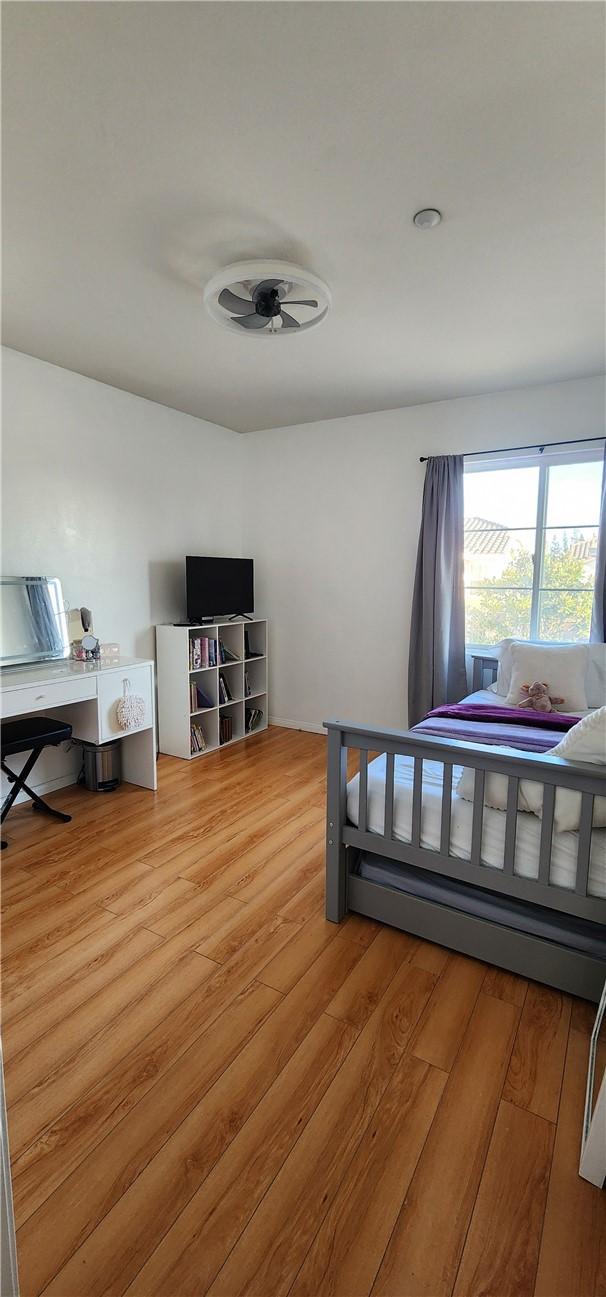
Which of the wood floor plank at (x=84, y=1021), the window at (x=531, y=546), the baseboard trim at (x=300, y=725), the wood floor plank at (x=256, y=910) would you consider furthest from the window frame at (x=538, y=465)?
the wood floor plank at (x=84, y=1021)

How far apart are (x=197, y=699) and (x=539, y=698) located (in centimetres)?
233

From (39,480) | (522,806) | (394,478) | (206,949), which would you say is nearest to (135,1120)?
(206,949)

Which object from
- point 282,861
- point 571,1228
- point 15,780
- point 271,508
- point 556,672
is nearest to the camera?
point 571,1228

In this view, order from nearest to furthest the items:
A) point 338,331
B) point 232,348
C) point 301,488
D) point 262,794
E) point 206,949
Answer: point 206,949 < point 338,331 < point 232,348 < point 262,794 < point 301,488

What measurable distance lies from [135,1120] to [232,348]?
309 cm

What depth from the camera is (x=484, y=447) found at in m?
3.59

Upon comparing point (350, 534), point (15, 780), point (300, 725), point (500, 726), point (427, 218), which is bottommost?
point (300, 725)

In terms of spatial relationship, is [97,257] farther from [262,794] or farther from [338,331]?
[262,794]

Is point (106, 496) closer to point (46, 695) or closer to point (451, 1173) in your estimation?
point (46, 695)

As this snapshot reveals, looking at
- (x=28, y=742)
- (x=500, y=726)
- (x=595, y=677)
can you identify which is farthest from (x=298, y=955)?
(x=595, y=677)

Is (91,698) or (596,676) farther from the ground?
(596,676)

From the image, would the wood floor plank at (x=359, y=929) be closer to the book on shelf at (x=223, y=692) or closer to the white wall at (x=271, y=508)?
the white wall at (x=271, y=508)

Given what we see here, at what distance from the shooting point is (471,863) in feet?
5.82

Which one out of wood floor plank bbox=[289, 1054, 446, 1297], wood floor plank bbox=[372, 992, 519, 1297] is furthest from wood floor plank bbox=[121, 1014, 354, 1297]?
wood floor plank bbox=[372, 992, 519, 1297]
